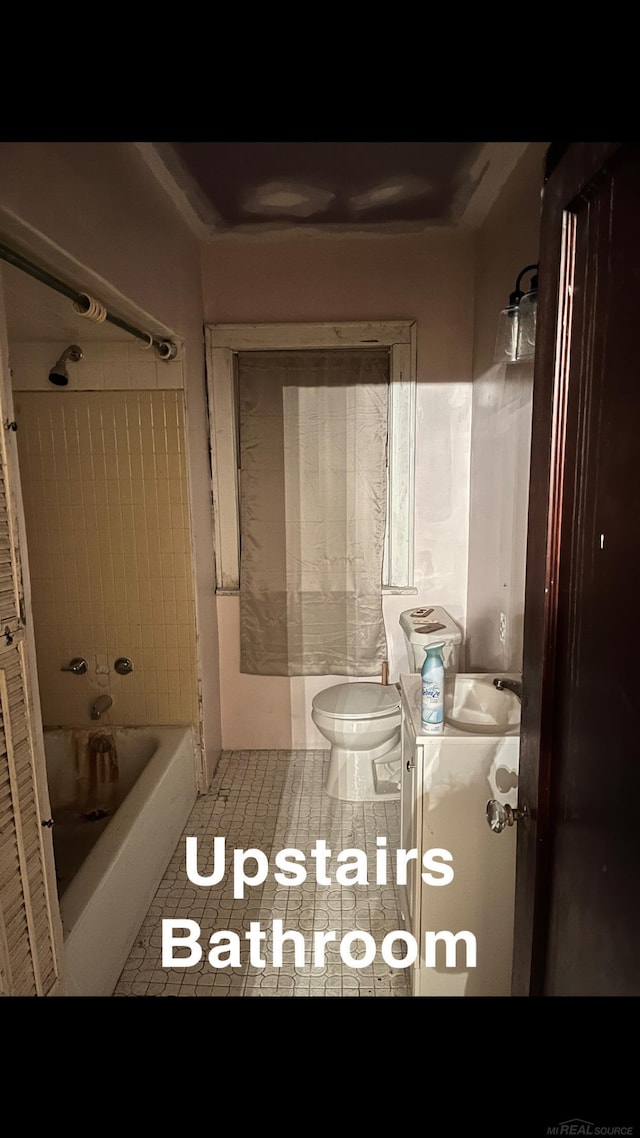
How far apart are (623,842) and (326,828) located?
188cm

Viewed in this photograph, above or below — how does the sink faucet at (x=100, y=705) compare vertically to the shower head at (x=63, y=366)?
below

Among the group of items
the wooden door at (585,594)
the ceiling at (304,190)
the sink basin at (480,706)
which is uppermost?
the ceiling at (304,190)

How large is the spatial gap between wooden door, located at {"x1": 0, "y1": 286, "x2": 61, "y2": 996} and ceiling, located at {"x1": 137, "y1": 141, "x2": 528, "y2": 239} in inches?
50.4

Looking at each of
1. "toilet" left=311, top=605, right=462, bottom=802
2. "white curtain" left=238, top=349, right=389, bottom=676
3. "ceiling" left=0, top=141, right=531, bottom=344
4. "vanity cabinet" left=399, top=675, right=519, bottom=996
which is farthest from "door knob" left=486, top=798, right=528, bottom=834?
"white curtain" left=238, top=349, right=389, bottom=676

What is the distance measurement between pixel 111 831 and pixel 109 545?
119cm

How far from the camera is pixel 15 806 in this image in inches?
41.3

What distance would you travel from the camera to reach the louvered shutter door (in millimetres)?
1031

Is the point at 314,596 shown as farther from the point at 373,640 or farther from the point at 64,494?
the point at 64,494

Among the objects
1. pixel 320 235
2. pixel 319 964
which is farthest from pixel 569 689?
pixel 320 235

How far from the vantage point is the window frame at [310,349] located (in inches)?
104

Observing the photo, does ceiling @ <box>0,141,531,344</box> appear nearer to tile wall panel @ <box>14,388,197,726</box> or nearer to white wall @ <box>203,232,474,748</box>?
white wall @ <box>203,232,474,748</box>

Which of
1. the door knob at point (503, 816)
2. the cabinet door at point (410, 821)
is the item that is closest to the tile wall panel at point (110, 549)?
the cabinet door at point (410, 821)

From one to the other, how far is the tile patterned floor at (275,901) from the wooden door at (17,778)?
64 cm

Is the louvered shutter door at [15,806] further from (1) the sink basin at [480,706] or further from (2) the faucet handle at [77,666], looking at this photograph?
(2) the faucet handle at [77,666]
